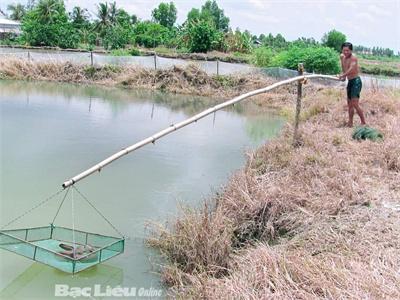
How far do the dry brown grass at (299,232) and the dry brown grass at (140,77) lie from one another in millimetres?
8833

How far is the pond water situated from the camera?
3529 millimetres

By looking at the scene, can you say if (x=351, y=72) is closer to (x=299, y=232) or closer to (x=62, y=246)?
(x=299, y=232)

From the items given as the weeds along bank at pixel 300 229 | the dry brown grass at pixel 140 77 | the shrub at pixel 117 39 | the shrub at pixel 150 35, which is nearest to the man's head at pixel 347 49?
the weeds along bank at pixel 300 229

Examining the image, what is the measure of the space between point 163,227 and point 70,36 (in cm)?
2097

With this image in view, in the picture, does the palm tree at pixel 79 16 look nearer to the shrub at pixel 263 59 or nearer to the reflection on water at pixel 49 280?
the shrub at pixel 263 59

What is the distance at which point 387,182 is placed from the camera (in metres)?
4.30

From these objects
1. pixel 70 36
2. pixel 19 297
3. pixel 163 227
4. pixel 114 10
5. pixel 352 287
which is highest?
pixel 114 10

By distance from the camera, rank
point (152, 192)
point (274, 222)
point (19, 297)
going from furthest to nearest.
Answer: point (152, 192) < point (274, 222) < point (19, 297)

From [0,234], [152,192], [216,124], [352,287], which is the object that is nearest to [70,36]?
[216,124]

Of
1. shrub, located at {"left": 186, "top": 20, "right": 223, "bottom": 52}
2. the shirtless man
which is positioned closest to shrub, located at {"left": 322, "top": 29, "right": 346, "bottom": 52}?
shrub, located at {"left": 186, "top": 20, "right": 223, "bottom": 52}

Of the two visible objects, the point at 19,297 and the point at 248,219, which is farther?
the point at 248,219

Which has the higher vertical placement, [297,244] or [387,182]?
[387,182]

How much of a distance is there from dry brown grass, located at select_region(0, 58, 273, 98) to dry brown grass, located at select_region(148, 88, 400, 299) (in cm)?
883

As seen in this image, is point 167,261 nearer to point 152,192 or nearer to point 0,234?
point 0,234
